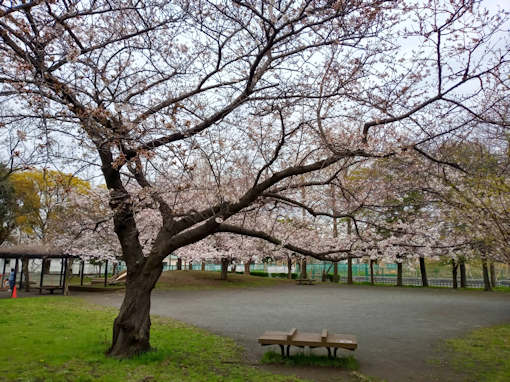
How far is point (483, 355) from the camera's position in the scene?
7293 millimetres

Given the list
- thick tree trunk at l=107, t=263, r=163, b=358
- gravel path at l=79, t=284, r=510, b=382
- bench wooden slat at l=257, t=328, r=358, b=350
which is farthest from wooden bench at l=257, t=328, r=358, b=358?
thick tree trunk at l=107, t=263, r=163, b=358

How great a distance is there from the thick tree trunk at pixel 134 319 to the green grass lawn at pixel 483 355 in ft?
17.8

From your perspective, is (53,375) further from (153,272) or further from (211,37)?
(211,37)

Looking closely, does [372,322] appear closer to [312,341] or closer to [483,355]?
[483,355]

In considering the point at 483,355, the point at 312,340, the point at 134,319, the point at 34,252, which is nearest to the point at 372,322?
the point at 483,355

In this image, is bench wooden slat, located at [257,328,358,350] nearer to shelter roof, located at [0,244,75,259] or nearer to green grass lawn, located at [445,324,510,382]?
green grass lawn, located at [445,324,510,382]

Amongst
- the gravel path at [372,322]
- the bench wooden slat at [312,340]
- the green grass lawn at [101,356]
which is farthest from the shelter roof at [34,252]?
the bench wooden slat at [312,340]

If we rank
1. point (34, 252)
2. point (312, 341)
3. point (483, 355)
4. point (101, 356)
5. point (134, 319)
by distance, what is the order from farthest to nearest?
point (34, 252)
point (483, 355)
point (312, 341)
point (134, 319)
point (101, 356)

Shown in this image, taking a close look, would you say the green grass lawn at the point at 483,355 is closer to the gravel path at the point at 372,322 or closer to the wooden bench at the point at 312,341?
the gravel path at the point at 372,322

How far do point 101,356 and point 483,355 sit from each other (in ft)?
23.6

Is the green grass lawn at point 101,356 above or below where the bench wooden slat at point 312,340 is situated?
below

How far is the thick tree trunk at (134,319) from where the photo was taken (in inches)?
247

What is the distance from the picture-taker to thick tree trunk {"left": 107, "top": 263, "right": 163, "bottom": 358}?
20.6ft

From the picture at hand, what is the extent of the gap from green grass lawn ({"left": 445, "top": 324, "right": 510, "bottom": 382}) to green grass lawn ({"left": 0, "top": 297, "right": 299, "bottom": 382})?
3.21 metres
